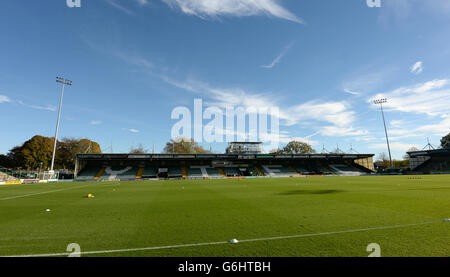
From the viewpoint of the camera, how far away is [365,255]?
11.0 ft

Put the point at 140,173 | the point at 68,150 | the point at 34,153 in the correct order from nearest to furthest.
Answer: the point at 140,173
the point at 34,153
the point at 68,150

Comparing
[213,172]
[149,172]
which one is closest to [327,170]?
[213,172]

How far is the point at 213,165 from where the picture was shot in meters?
49.3

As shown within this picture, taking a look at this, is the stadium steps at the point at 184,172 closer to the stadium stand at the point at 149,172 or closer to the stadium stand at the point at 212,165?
the stadium stand at the point at 212,165

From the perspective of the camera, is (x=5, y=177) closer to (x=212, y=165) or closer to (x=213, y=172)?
(x=213, y=172)

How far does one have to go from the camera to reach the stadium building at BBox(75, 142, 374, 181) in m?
41.7

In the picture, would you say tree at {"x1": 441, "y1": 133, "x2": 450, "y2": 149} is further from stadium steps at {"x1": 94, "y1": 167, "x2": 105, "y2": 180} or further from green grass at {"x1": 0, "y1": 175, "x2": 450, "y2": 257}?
stadium steps at {"x1": 94, "y1": 167, "x2": 105, "y2": 180}

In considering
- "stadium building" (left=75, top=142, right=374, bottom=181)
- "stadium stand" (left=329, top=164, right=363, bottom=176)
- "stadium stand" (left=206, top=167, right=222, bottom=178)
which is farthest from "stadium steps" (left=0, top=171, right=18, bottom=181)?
"stadium stand" (left=329, top=164, right=363, bottom=176)

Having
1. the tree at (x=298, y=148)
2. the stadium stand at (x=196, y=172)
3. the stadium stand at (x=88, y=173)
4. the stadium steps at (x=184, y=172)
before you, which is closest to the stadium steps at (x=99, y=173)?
the stadium stand at (x=88, y=173)

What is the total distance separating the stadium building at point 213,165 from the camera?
137 ft

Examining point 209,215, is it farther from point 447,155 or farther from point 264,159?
point 447,155
